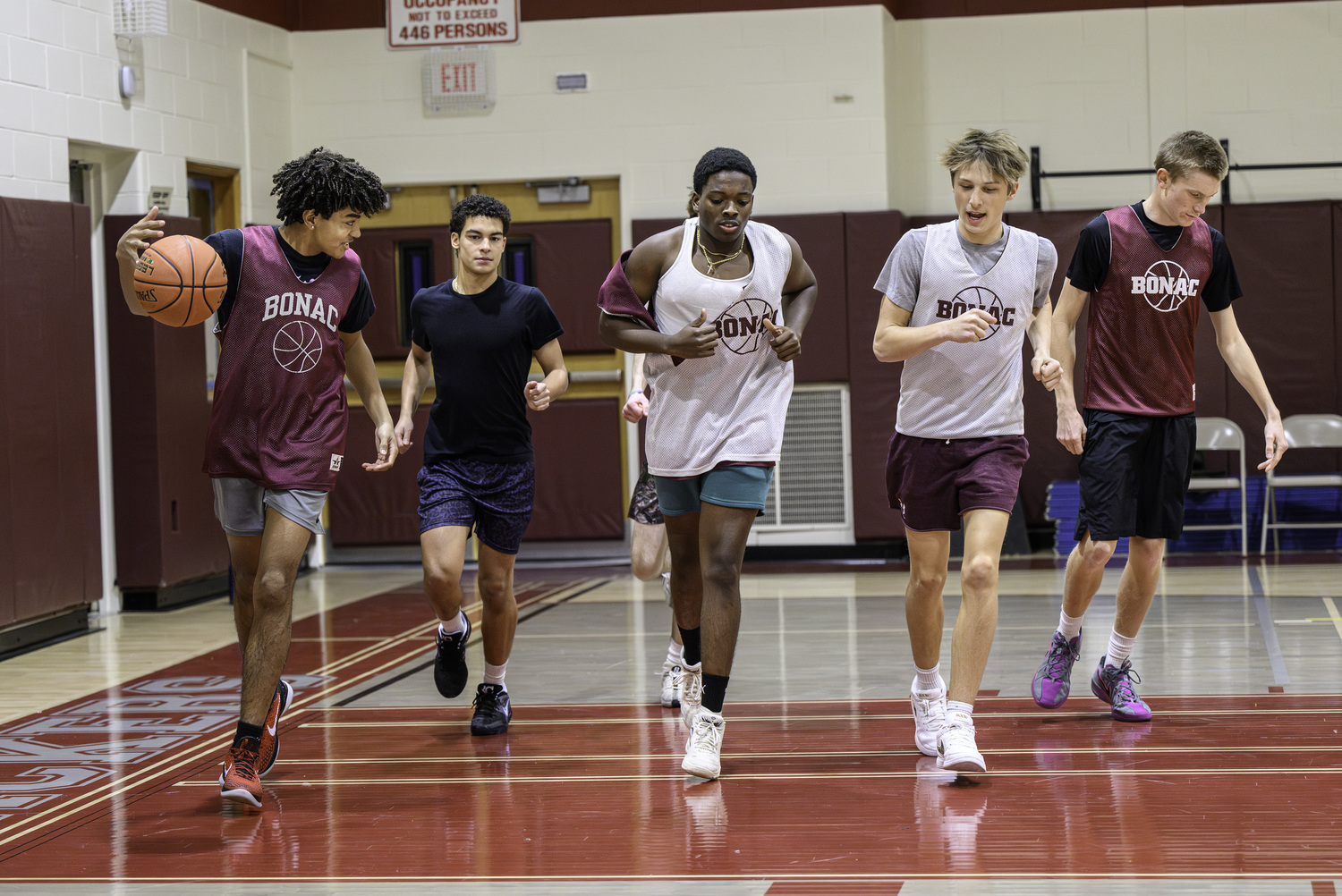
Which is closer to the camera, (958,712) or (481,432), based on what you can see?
(958,712)

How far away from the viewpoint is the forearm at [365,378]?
4203 millimetres

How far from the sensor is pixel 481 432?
4641 millimetres

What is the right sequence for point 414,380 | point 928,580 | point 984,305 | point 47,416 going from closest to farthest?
point 984,305
point 928,580
point 414,380
point 47,416

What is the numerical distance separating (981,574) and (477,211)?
Result: 2.00 m

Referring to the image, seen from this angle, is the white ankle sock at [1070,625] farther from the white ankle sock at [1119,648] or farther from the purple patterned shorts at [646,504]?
the purple patterned shorts at [646,504]

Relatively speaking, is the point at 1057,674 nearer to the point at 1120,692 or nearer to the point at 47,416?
the point at 1120,692

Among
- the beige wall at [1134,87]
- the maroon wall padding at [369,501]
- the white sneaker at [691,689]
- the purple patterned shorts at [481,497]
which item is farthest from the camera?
the maroon wall padding at [369,501]

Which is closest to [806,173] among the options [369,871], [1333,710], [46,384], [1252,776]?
[46,384]

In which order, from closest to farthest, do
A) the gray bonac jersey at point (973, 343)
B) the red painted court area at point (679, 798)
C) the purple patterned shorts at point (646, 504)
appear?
the red painted court area at point (679, 798)
the gray bonac jersey at point (973, 343)
the purple patterned shorts at point (646, 504)

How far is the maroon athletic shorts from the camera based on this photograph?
387cm

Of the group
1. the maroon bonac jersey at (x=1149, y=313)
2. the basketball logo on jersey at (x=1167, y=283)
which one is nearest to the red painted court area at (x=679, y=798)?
the maroon bonac jersey at (x=1149, y=313)

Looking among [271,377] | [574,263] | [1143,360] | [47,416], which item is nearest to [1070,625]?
[1143,360]

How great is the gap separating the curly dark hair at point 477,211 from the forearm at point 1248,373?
2.29 metres

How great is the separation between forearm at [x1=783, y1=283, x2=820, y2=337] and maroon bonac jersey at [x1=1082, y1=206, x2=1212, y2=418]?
3.13ft
